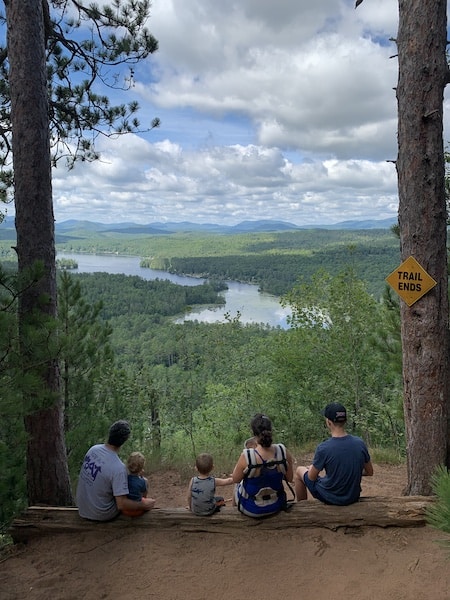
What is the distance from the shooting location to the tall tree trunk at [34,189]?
3850 millimetres

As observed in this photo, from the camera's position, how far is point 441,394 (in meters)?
3.44

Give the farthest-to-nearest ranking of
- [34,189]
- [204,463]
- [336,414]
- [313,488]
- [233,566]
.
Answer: [34,189], [313,488], [204,463], [336,414], [233,566]

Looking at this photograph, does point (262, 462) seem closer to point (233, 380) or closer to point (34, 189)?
point (34, 189)

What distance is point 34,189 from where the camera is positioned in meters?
3.89

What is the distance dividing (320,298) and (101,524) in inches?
404

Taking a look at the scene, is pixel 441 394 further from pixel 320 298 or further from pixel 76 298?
pixel 320 298

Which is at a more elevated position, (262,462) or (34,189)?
(34,189)

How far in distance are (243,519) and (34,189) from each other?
10.7ft

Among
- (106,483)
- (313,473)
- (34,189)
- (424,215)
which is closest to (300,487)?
(313,473)

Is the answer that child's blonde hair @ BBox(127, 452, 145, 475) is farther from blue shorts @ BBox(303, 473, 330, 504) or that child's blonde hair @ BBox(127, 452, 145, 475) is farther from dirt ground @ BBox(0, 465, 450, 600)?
blue shorts @ BBox(303, 473, 330, 504)

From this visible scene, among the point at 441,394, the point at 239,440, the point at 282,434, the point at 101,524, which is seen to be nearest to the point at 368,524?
the point at 441,394

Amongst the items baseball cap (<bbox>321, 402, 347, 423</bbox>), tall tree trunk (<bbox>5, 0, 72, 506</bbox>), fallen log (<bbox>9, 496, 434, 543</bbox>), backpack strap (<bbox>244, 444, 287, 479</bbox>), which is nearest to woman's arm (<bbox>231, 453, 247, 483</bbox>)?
backpack strap (<bbox>244, 444, 287, 479</bbox>)

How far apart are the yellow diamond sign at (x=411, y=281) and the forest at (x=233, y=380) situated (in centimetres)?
303

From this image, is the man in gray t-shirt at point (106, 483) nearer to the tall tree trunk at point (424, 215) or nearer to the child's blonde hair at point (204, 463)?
the child's blonde hair at point (204, 463)
